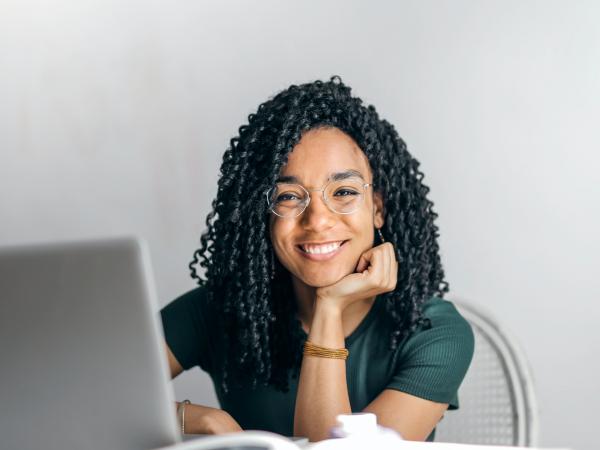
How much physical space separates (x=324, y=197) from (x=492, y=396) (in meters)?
0.59

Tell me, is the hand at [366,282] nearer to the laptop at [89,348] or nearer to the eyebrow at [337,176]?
the eyebrow at [337,176]

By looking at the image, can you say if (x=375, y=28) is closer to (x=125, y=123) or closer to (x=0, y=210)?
(x=125, y=123)

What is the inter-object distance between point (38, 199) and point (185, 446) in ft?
7.05

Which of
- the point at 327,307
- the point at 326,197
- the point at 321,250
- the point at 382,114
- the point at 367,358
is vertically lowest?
the point at 367,358

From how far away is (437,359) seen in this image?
1.68 m

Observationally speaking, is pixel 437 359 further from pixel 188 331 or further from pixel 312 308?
pixel 188 331

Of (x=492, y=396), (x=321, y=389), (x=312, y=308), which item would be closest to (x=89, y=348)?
(x=321, y=389)

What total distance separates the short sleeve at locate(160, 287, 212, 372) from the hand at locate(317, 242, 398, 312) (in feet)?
1.08

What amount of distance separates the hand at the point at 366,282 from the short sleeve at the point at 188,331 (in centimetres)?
33

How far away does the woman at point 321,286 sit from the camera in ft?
5.49

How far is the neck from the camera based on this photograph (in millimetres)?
1824

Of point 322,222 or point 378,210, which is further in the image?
point 378,210

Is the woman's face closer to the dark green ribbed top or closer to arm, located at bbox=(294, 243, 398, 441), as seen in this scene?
arm, located at bbox=(294, 243, 398, 441)

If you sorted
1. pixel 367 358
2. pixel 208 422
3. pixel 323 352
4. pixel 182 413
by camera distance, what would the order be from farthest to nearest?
pixel 367 358, pixel 323 352, pixel 182 413, pixel 208 422
